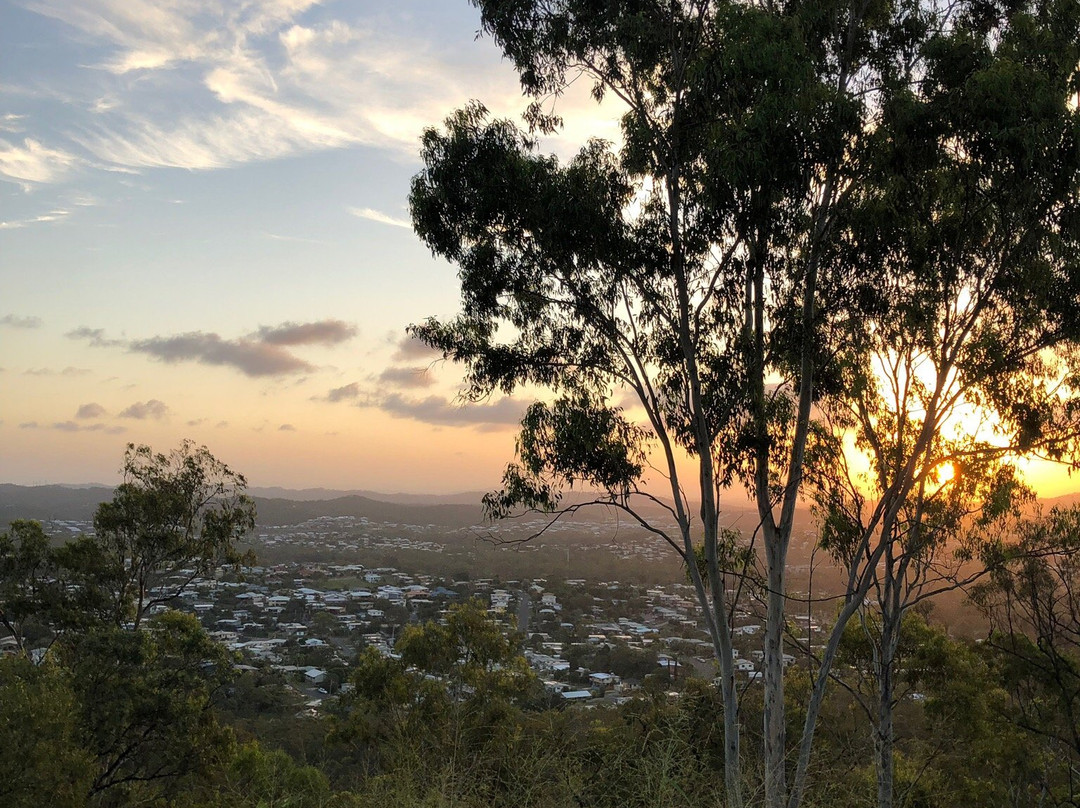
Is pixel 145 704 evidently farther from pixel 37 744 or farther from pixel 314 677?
pixel 314 677

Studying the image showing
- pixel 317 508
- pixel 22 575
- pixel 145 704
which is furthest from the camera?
pixel 317 508

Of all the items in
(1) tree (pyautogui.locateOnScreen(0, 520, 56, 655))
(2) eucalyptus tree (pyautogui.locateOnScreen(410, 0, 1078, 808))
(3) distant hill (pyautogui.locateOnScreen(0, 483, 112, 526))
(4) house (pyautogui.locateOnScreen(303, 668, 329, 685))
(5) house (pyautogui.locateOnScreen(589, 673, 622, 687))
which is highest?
(2) eucalyptus tree (pyautogui.locateOnScreen(410, 0, 1078, 808))

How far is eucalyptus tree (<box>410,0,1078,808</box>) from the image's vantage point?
8102 mm

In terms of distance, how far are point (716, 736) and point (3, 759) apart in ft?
47.6

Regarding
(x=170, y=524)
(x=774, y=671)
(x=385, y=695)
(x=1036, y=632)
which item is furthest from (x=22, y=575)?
(x=1036, y=632)

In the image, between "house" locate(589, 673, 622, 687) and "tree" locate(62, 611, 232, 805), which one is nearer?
"tree" locate(62, 611, 232, 805)

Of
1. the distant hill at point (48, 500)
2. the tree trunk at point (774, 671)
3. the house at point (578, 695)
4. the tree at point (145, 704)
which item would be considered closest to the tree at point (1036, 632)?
the tree trunk at point (774, 671)


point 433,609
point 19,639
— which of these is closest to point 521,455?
point 19,639

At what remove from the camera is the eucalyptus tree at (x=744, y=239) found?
810 cm

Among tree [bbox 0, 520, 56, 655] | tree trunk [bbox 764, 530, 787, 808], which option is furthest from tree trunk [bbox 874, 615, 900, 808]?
tree [bbox 0, 520, 56, 655]

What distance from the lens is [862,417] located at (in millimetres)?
11953

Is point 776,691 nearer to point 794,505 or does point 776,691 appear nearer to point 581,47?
point 794,505

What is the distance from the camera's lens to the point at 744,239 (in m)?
8.81

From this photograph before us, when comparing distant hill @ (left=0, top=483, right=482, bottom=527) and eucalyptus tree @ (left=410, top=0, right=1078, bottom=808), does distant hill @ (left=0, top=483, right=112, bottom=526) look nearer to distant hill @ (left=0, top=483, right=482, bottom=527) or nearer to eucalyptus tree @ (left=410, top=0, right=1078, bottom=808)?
distant hill @ (left=0, top=483, right=482, bottom=527)
